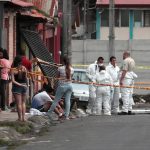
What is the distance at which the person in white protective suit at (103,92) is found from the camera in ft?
71.4

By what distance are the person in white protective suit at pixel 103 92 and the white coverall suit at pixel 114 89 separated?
1.31ft

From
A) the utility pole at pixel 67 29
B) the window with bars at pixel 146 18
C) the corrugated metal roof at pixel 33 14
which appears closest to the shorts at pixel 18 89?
the corrugated metal roof at pixel 33 14

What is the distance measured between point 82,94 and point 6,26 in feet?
12.6

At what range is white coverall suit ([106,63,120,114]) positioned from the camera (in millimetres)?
22312

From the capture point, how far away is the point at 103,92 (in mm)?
21734

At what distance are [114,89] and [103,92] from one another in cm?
78

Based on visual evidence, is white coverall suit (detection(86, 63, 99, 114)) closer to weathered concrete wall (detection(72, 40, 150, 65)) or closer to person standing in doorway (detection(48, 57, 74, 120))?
person standing in doorway (detection(48, 57, 74, 120))

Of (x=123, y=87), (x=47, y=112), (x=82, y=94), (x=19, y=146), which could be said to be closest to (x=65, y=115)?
(x=47, y=112)

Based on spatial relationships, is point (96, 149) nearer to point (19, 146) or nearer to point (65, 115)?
point (19, 146)

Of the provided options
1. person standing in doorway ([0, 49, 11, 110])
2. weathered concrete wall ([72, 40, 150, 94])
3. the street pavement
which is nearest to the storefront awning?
person standing in doorway ([0, 49, 11, 110])

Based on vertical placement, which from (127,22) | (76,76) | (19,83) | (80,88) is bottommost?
(80,88)

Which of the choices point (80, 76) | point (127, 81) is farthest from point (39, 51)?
point (127, 81)

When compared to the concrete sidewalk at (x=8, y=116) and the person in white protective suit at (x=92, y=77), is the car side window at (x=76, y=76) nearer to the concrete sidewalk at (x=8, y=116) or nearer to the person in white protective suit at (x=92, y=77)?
the person in white protective suit at (x=92, y=77)

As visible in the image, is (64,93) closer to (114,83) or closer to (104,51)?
(114,83)
